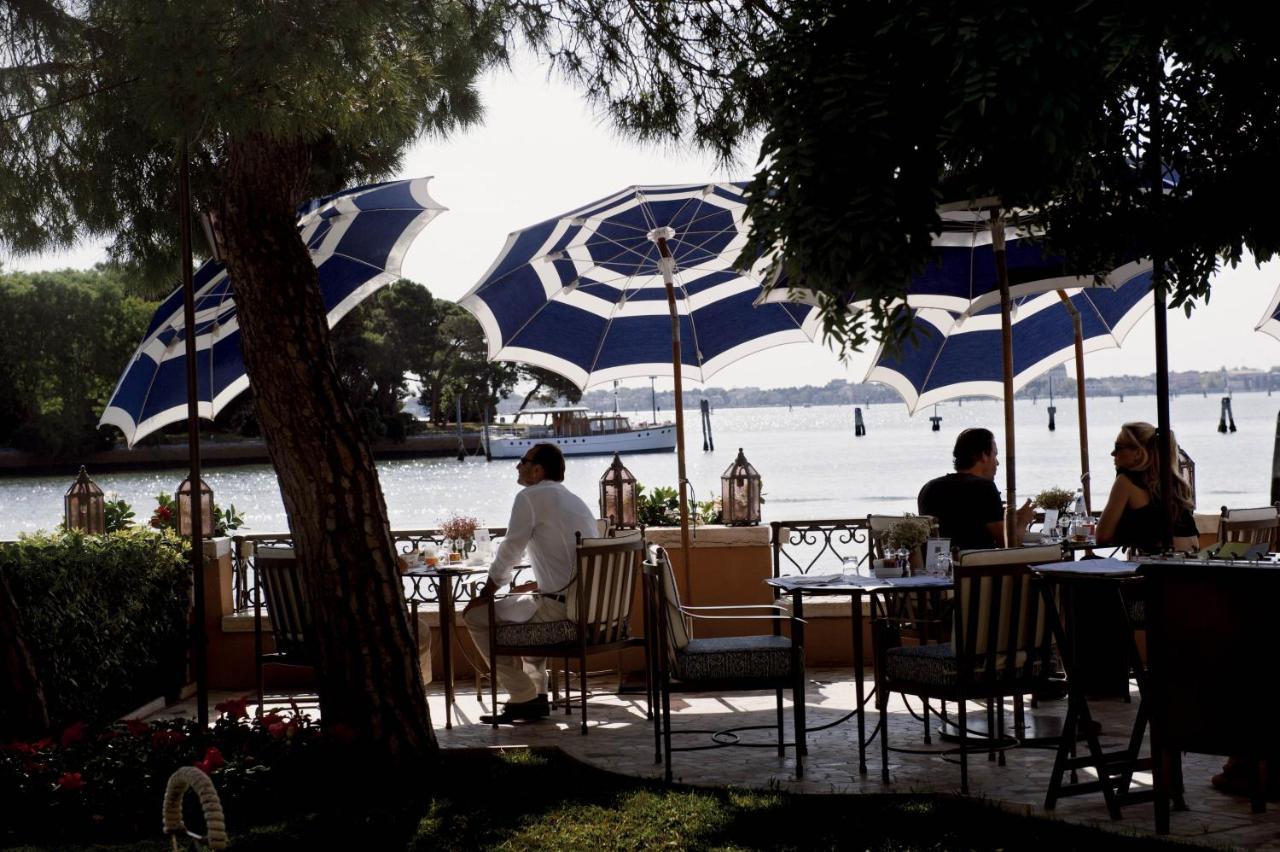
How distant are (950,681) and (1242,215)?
2.04 m

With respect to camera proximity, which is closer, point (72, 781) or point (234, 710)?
point (72, 781)

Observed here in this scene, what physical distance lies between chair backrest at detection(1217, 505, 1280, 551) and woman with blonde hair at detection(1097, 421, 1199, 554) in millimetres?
221

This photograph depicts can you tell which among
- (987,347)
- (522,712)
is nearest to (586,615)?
(522,712)

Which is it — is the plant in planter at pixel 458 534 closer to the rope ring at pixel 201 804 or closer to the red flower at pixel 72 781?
the red flower at pixel 72 781

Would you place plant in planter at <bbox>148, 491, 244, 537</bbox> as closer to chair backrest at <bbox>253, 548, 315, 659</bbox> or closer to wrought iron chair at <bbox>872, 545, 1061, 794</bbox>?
chair backrest at <bbox>253, 548, 315, 659</bbox>

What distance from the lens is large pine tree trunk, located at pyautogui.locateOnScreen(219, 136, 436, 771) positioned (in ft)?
18.5

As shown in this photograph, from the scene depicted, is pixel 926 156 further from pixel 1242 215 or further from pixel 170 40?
pixel 170 40

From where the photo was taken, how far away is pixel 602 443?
65000 mm

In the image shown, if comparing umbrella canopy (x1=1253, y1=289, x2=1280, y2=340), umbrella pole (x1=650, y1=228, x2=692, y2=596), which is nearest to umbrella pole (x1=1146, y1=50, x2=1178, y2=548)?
umbrella pole (x1=650, y1=228, x2=692, y2=596)

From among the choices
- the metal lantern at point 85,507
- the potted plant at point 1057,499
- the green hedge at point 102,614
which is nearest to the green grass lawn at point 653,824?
the green hedge at point 102,614

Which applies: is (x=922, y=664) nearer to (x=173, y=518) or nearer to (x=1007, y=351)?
(x=1007, y=351)

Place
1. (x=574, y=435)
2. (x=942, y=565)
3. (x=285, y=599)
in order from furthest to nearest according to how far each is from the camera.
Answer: (x=574, y=435)
(x=285, y=599)
(x=942, y=565)

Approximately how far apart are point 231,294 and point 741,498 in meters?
3.39

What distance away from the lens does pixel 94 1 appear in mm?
4832
